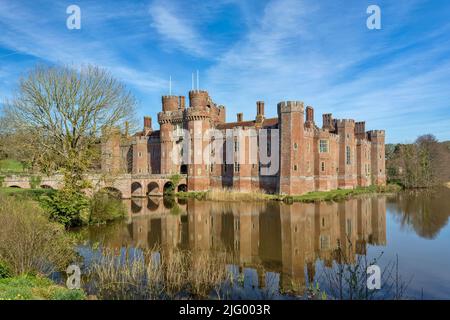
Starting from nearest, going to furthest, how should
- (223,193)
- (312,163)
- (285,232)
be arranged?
1. (285,232)
2. (223,193)
3. (312,163)

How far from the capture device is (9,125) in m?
18.2

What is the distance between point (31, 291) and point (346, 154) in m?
37.4

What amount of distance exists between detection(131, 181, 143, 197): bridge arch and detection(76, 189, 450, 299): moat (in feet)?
26.5

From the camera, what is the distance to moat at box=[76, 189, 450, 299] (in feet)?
31.8

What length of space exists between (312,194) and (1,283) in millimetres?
27066

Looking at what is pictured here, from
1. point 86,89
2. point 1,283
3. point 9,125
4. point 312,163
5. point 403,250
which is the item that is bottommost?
point 403,250

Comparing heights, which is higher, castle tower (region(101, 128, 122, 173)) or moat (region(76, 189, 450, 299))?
castle tower (region(101, 128, 122, 173))

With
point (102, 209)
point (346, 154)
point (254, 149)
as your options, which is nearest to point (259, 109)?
point (254, 149)

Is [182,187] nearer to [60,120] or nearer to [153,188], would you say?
[153,188]

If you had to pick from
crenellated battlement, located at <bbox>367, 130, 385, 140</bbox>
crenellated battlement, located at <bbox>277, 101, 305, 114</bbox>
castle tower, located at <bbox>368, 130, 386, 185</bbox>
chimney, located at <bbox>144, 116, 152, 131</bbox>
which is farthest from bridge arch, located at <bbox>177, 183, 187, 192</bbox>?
crenellated battlement, located at <bbox>367, 130, 385, 140</bbox>

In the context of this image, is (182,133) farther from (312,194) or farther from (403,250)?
(403,250)

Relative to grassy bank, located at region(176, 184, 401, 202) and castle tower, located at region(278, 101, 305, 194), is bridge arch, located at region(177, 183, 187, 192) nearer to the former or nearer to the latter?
grassy bank, located at region(176, 184, 401, 202)
